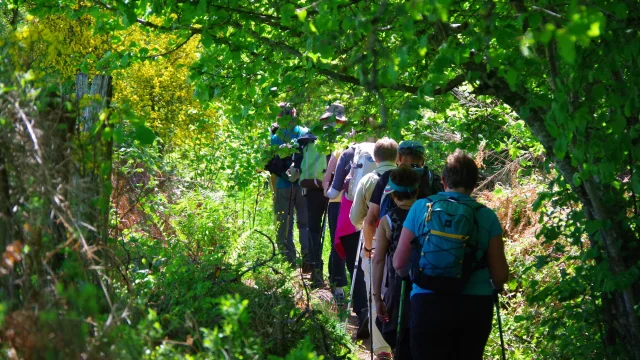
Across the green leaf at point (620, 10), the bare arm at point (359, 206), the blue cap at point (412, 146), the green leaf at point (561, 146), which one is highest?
the green leaf at point (620, 10)

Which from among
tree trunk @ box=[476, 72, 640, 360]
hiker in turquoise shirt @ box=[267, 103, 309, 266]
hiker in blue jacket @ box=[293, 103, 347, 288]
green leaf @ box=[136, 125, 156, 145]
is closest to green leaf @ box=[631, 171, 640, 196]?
tree trunk @ box=[476, 72, 640, 360]

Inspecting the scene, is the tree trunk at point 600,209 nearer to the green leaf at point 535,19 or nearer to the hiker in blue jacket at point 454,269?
the hiker in blue jacket at point 454,269

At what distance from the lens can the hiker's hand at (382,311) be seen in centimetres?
623

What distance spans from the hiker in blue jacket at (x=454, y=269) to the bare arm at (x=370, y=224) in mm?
1553

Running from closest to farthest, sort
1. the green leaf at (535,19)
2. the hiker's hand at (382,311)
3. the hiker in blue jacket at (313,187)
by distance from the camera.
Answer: the green leaf at (535,19), the hiker's hand at (382,311), the hiker in blue jacket at (313,187)

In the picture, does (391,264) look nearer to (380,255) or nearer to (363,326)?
(380,255)

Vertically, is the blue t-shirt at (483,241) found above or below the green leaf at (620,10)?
below

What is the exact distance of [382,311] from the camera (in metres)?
6.24

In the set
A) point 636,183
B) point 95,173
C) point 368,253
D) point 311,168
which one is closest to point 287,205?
point 311,168

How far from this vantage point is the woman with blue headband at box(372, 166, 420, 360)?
599 centimetres

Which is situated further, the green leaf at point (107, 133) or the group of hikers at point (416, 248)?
the group of hikers at point (416, 248)

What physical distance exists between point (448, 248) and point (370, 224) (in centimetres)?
202

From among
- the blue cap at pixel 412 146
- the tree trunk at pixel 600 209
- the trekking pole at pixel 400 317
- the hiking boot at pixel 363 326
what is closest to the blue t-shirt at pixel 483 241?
the tree trunk at pixel 600 209

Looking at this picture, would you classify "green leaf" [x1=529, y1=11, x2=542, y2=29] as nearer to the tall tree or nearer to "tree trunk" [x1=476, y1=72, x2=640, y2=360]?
the tall tree
